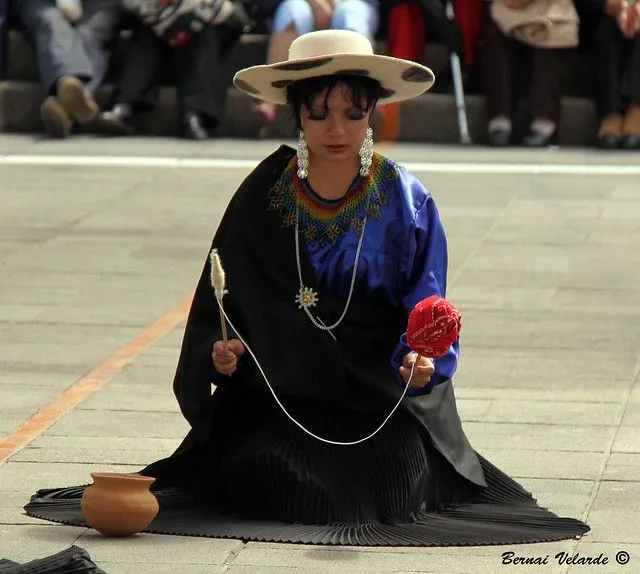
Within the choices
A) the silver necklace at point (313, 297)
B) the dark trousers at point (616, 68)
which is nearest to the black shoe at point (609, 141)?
the dark trousers at point (616, 68)

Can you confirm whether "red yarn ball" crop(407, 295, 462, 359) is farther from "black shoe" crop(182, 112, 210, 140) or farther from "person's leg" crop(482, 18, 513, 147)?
"black shoe" crop(182, 112, 210, 140)

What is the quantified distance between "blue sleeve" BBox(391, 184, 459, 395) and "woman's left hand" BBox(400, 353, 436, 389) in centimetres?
4

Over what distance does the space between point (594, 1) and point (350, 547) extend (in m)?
9.10

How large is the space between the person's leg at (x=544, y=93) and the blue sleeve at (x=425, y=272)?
27.0 feet

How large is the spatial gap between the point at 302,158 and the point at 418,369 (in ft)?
2.47

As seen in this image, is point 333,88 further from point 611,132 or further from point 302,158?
point 611,132

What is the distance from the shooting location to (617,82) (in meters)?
13.5

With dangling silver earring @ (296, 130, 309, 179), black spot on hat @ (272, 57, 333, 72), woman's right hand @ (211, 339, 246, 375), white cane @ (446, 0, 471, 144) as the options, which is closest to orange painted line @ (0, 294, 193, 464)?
woman's right hand @ (211, 339, 246, 375)

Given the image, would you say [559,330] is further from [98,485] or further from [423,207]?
[98,485]

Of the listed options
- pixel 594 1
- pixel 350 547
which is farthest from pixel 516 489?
pixel 594 1

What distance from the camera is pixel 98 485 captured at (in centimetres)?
519

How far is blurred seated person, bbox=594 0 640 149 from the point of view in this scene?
44.0 ft

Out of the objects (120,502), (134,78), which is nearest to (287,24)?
(134,78)

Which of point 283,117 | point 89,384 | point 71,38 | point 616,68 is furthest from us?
point 283,117
